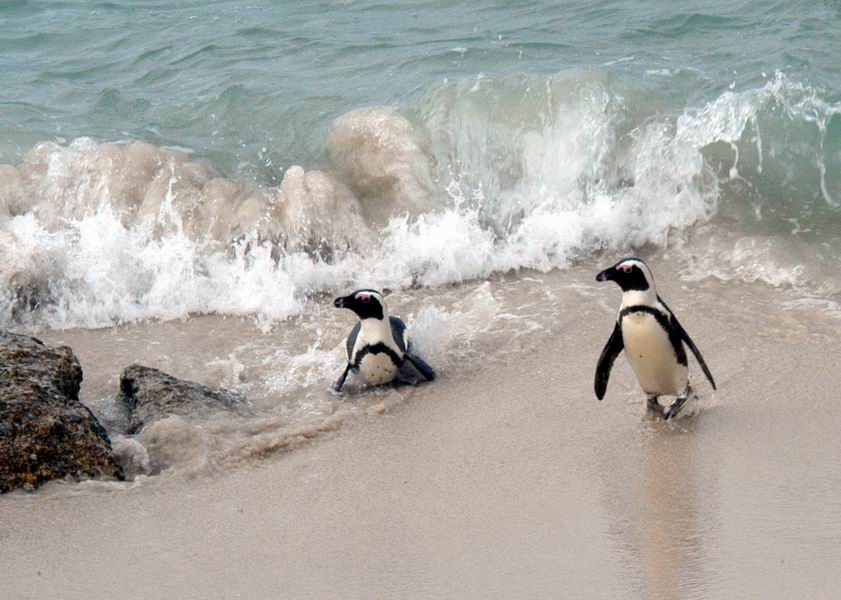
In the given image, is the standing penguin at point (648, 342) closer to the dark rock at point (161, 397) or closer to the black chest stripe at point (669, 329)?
the black chest stripe at point (669, 329)

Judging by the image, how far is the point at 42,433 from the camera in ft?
14.3

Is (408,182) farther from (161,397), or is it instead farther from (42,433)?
(42,433)

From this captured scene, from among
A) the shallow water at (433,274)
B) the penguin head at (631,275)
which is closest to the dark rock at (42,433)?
Result: the shallow water at (433,274)

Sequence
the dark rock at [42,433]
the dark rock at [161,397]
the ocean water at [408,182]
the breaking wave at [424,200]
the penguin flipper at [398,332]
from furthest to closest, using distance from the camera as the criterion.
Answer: the breaking wave at [424,200] < the ocean water at [408,182] < the penguin flipper at [398,332] < the dark rock at [161,397] < the dark rock at [42,433]

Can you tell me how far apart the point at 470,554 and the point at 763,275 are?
3.47 meters

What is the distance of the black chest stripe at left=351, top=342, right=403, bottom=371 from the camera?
561cm

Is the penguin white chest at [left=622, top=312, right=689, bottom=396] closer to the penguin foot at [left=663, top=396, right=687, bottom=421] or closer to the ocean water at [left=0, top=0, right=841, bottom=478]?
the penguin foot at [left=663, top=396, right=687, bottom=421]

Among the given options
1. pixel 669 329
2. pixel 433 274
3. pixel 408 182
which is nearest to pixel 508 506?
pixel 669 329

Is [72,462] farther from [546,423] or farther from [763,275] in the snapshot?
[763,275]

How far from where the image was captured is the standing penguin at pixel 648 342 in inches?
190

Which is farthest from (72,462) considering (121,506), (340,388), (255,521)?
(340,388)

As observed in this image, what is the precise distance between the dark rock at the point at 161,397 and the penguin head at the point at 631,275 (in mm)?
1777

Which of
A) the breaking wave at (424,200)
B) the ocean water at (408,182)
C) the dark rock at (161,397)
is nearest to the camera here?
the dark rock at (161,397)

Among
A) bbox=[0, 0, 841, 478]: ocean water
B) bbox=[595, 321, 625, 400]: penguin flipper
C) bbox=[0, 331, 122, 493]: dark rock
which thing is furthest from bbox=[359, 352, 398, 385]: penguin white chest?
bbox=[0, 331, 122, 493]: dark rock
